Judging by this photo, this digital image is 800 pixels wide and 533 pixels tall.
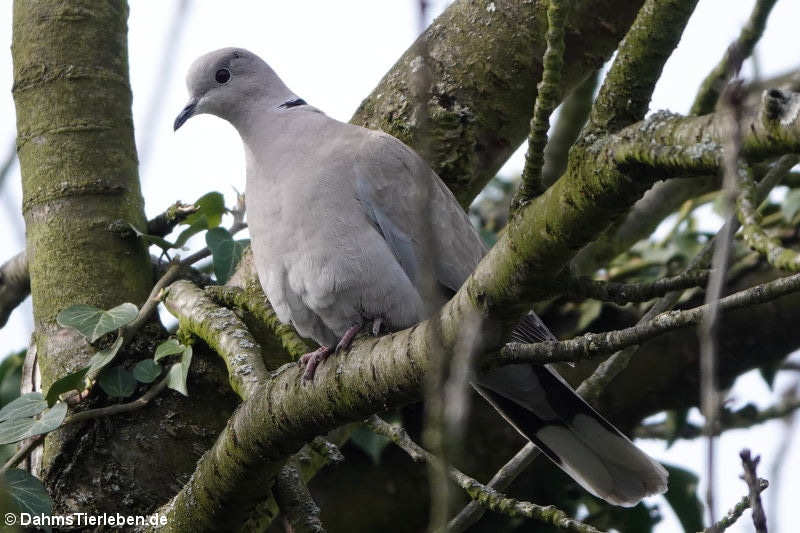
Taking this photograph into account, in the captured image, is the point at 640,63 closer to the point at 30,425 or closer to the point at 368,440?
the point at 30,425

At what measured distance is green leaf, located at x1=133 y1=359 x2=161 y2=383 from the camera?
2.82 m

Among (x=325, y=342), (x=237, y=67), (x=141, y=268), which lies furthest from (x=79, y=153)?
(x=325, y=342)

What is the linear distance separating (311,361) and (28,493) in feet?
3.16

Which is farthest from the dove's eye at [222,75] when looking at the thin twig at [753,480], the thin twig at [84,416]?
the thin twig at [753,480]

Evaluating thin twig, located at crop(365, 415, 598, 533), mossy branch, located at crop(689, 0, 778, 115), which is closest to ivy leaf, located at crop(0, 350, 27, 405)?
thin twig, located at crop(365, 415, 598, 533)

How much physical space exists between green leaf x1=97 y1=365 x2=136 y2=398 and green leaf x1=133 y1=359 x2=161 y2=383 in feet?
0.09

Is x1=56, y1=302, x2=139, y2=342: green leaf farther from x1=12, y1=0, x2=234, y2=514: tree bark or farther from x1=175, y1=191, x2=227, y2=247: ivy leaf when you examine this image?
x1=175, y1=191, x2=227, y2=247: ivy leaf

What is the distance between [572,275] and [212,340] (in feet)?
4.41

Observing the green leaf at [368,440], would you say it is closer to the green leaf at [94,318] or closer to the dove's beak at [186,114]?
the green leaf at [94,318]

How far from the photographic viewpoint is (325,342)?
289cm

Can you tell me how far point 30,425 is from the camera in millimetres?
2609

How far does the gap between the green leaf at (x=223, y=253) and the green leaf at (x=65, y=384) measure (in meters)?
0.67

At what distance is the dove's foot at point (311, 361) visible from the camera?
2118 mm

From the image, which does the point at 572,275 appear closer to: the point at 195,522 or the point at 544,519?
the point at 544,519
